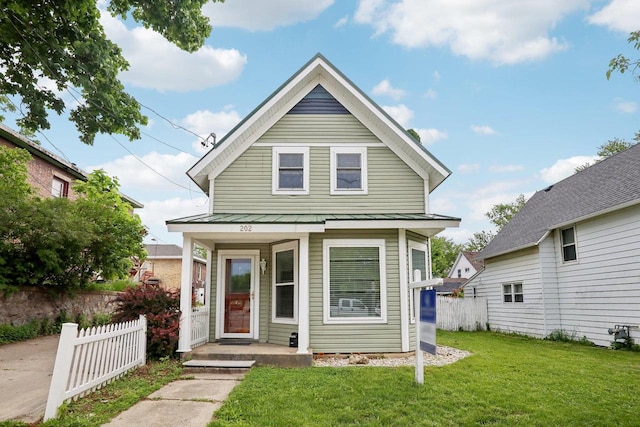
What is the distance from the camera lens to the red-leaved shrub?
8227 mm

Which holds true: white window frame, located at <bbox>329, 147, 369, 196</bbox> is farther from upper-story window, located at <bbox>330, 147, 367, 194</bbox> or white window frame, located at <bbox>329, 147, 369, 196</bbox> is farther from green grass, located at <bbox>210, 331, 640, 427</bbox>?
green grass, located at <bbox>210, 331, 640, 427</bbox>

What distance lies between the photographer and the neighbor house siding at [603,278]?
10.7 metres

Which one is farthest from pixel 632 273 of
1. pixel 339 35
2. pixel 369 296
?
pixel 339 35

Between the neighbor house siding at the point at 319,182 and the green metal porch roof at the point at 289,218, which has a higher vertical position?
the neighbor house siding at the point at 319,182

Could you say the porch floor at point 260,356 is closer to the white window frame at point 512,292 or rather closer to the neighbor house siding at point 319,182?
the neighbor house siding at point 319,182

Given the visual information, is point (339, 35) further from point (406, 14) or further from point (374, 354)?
point (374, 354)

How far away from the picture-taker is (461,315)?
711 inches

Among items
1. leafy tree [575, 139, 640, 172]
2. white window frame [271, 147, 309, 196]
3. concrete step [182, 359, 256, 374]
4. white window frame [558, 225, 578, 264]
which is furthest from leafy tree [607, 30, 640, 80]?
leafy tree [575, 139, 640, 172]

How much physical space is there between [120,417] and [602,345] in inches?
483

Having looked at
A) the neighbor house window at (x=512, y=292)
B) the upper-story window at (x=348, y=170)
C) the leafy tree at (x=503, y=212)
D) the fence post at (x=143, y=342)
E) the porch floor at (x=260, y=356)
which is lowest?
the porch floor at (x=260, y=356)

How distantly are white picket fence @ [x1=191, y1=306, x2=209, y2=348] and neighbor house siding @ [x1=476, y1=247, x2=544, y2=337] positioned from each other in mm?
10839

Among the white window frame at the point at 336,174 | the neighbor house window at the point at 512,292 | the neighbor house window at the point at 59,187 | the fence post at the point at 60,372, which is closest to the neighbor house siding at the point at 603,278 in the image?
the neighbor house window at the point at 512,292

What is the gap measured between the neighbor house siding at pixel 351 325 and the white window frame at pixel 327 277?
70 mm

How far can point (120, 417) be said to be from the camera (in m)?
4.86
